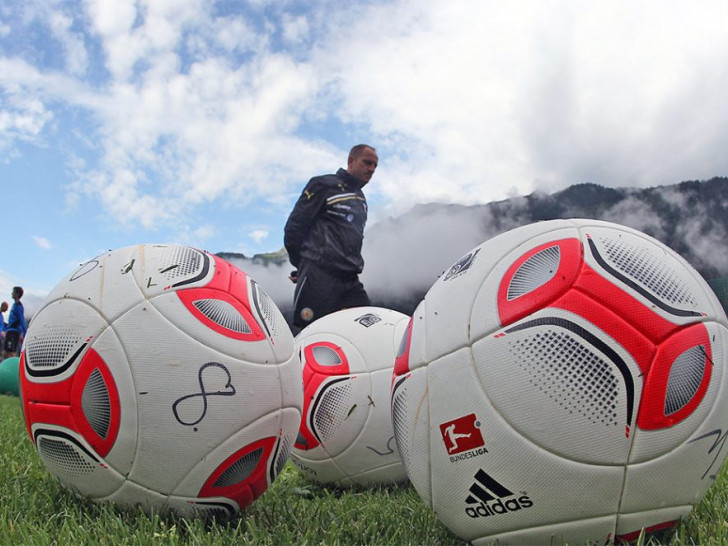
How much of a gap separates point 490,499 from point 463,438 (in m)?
0.24

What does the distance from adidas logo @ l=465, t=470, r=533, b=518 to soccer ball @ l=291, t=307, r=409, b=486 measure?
1.59 m

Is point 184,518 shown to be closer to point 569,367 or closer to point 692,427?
point 569,367

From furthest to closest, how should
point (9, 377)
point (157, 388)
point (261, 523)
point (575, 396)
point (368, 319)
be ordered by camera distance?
point (9, 377) → point (368, 319) → point (261, 523) → point (157, 388) → point (575, 396)

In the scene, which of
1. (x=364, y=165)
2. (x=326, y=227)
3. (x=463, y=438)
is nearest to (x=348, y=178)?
(x=364, y=165)

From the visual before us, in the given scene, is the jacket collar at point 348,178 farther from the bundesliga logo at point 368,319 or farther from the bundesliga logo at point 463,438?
the bundesliga logo at point 463,438

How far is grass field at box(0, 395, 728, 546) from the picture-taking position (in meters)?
2.42

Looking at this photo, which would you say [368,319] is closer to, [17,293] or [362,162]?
[362,162]

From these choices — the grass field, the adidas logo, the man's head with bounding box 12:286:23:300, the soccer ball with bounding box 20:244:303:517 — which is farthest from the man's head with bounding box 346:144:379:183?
the man's head with bounding box 12:286:23:300

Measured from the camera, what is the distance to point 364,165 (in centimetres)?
759

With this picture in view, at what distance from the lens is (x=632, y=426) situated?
2.20 meters

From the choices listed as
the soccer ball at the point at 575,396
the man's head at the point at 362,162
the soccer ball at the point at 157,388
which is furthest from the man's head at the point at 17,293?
the soccer ball at the point at 575,396

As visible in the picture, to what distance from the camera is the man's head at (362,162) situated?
759cm

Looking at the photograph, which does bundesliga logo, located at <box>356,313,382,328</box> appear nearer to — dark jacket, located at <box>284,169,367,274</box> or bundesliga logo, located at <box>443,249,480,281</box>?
bundesliga logo, located at <box>443,249,480,281</box>

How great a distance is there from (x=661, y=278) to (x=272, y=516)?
6.66 ft
